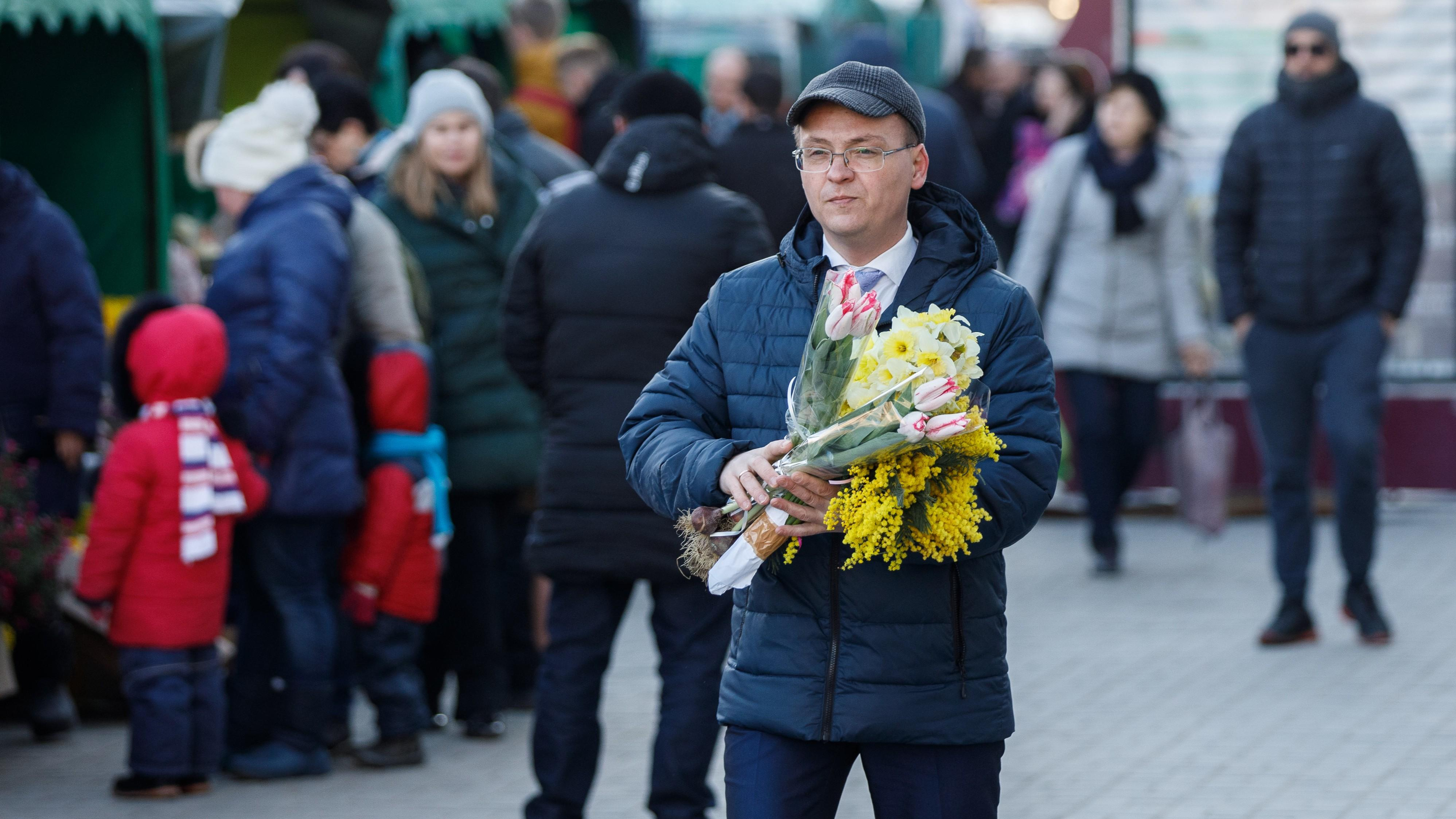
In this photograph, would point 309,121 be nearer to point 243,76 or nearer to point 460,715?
point 460,715

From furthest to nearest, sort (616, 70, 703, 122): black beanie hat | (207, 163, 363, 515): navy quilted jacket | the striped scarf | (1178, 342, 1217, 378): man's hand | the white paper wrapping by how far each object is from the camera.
A: (1178, 342, 1217, 378): man's hand → (207, 163, 363, 515): navy quilted jacket → the striped scarf → (616, 70, 703, 122): black beanie hat → the white paper wrapping

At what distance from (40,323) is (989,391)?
15.5 feet

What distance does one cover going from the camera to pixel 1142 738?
6.81 meters

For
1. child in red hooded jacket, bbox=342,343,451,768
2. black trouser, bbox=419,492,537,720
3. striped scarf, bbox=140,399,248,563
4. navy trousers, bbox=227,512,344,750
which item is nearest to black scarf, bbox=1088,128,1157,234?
black trouser, bbox=419,492,537,720

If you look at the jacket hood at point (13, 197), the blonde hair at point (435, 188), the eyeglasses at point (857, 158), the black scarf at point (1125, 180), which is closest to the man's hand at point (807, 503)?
the eyeglasses at point (857, 158)

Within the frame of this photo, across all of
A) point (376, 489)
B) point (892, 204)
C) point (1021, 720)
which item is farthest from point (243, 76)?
point (892, 204)

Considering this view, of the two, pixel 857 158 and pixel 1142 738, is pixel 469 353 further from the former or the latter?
pixel 857 158

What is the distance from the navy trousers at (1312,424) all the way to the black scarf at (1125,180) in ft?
5.34

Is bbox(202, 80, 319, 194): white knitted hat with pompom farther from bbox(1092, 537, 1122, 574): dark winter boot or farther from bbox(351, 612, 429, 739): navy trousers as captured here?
bbox(1092, 537, 1122, 574): dark winter boot

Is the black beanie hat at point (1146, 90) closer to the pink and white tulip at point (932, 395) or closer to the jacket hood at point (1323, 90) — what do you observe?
the jacket hood at point (1323, 90)

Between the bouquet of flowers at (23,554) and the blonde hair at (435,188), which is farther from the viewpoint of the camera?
the blonde hair at (435,188)

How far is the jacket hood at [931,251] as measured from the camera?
3627 mm

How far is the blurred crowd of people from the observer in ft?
18.2

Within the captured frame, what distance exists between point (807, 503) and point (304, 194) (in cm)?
357
